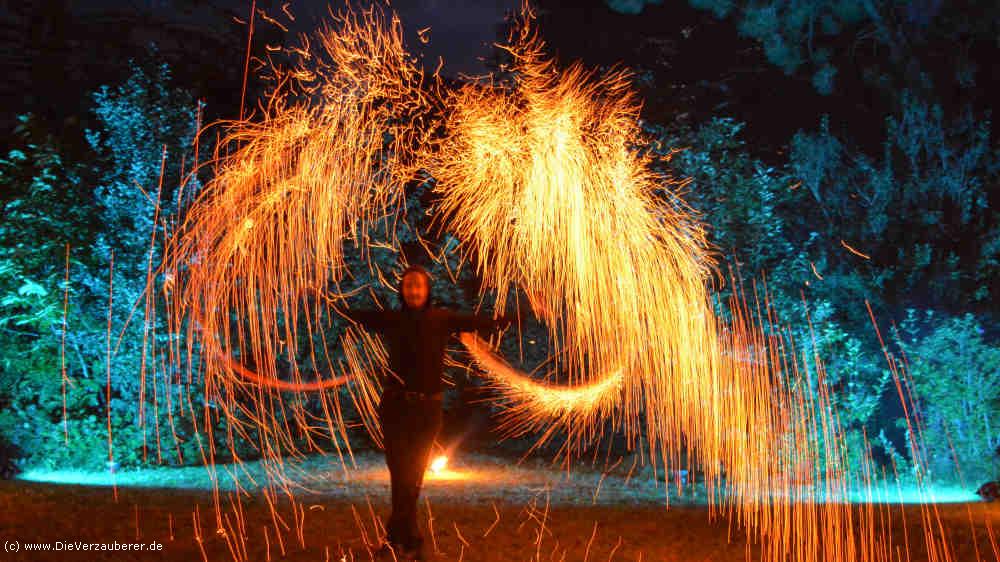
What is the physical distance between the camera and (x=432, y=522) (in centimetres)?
775

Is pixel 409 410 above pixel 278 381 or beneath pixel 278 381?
beneath

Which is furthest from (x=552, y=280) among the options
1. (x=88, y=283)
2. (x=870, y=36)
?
(x=870, y=36)

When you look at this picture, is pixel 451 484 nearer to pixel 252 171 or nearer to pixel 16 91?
pixel 252 171

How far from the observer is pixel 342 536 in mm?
6969

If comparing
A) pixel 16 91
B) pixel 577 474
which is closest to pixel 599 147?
pixel 577 474

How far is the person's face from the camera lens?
6.13 meters

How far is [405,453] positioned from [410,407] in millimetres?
311

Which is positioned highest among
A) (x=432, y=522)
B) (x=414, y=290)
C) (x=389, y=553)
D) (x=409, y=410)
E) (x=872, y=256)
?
(x=872, y=256)

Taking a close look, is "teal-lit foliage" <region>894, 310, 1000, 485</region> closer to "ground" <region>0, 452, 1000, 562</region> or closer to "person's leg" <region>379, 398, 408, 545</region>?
"ground" <region>0, 452, 1000, 562</region>

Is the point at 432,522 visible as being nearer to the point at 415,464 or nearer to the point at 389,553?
the point at 389,553

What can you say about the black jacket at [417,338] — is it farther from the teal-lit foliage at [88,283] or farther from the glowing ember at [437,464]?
the teal-lit foliage at [88,283]

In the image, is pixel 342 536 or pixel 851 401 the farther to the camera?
pixel 851 401

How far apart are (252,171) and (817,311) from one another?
7.82m

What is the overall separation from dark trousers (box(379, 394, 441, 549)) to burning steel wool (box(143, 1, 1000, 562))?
3.88 ft
